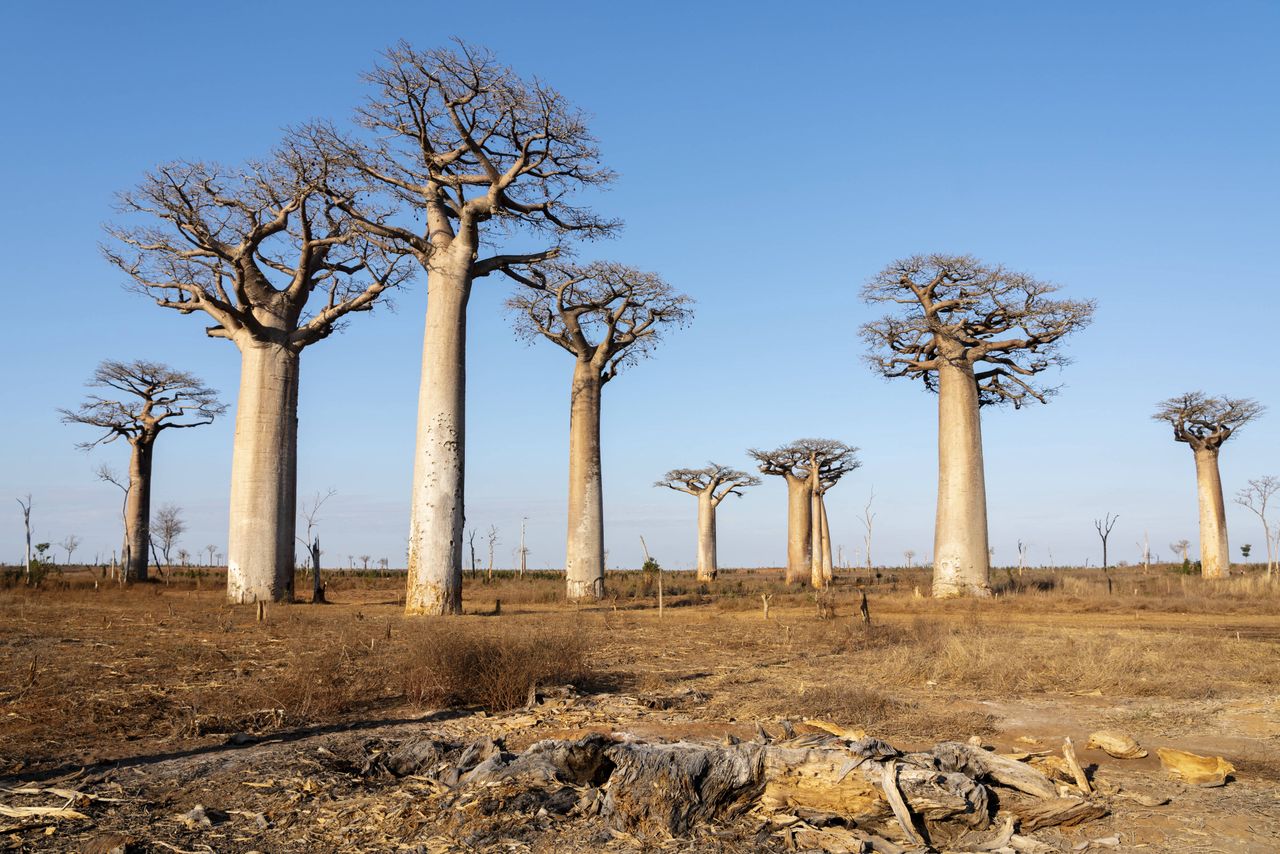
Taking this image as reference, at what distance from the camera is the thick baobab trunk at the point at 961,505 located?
2236cm

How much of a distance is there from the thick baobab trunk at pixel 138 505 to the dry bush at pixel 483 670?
27.0 meters

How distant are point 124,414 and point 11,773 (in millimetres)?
29527

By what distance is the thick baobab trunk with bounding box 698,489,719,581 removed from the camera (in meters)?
42.6

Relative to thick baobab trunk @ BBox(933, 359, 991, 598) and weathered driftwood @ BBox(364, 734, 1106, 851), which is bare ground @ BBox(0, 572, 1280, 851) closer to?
weathered driftwood @ BBox(364, 734, 1106, 851)

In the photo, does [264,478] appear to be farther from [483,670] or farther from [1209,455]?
[1209,455]

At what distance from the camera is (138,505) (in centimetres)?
3203

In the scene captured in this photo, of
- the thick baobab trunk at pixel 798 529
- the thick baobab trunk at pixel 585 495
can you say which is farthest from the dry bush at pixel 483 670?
the thick baobab trunk at pixel 798 529

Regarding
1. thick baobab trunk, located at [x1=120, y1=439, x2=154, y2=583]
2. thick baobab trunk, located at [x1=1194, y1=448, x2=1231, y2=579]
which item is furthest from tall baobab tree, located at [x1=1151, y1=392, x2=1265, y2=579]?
thick baobab trunk, located at [x1=120, y1=439, x2=154, y2=583]

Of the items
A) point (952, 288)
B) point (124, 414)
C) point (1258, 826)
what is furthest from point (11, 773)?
point (124, 414)

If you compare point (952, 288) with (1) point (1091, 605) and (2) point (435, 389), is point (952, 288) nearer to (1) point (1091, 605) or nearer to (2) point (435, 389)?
Result: (1) point (1091, 605)

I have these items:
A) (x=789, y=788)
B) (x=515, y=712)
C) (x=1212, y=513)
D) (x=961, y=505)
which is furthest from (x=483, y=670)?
(x=1212, y=513)

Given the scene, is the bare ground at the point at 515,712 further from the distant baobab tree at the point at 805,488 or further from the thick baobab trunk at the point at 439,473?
the distant baobab tree at the point at 805,488

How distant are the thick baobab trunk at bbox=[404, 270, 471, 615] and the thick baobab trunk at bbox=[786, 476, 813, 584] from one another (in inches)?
1033

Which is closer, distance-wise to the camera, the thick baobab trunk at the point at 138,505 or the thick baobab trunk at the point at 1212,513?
the thick baobab trunk at the point at 138,505
